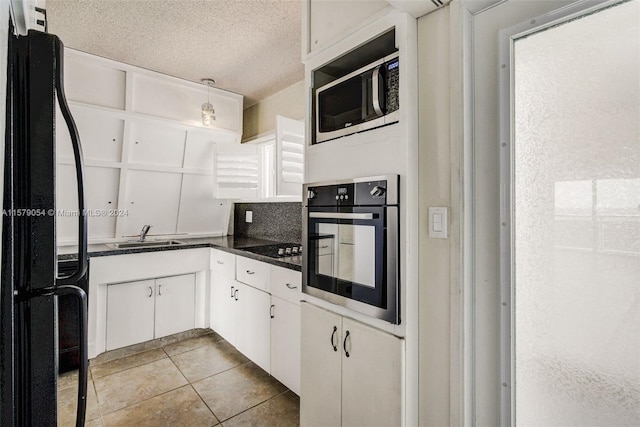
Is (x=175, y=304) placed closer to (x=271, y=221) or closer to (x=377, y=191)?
(x=271, y=221)

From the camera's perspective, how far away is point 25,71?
0.77m

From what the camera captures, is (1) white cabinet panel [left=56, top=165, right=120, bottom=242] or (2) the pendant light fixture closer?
(1) white cabinet panel [left=56, top=165, right=120, bottom=242]

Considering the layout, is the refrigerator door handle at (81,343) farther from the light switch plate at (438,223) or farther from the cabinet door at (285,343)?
the cabinet door at (285,343)

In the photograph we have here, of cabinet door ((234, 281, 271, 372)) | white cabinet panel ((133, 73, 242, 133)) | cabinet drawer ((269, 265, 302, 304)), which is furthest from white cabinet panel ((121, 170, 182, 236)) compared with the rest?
cabinet drawer ((269, 265, 302, 304))

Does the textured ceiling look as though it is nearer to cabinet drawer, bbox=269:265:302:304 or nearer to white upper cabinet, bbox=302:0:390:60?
white upper cabinet, bbox=302:0:390:60

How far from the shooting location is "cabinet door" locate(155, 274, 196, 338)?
9.61 ft

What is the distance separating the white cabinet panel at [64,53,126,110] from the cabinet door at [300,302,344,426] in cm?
248

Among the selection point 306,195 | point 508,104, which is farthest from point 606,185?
point 306,195

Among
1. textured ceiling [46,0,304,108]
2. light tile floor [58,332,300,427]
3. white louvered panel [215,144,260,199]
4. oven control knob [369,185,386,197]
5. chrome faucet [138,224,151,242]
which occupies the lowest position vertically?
light tile floor [58,332,300,427]

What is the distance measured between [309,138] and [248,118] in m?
2.33

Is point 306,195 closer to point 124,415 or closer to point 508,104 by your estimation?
point 508,104

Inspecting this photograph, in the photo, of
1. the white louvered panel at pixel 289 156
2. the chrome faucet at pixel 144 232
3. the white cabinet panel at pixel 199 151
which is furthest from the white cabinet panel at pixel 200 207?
the white louvered panel at pixel 289 156

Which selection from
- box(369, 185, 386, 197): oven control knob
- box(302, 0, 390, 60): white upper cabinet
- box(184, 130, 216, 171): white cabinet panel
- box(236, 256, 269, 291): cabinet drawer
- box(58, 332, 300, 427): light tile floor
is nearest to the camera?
box(369, 185, 386, 197): oven control knob

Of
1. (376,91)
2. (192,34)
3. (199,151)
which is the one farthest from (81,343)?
(199,151)
